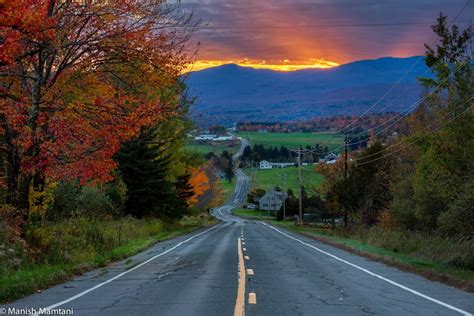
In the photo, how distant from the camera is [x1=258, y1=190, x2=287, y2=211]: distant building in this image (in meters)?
→ 142

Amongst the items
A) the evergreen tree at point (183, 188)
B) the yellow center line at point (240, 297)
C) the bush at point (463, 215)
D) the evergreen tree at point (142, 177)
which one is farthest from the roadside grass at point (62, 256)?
the evergreen tree at point (183, 188)

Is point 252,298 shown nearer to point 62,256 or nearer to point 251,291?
point 251,291

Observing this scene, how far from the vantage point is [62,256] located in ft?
61.4

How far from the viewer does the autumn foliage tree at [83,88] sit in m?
17.4

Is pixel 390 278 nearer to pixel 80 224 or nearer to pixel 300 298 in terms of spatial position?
pixel 300 298

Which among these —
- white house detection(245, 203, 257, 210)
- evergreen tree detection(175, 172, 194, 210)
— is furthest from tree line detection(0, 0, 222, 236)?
white house detection(245, 203, 257, 210)

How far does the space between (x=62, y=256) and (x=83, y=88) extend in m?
5.92

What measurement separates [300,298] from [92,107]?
10159 mm

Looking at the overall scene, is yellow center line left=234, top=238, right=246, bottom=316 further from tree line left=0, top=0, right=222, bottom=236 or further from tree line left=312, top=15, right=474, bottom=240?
tree line left=312, top=15, right=474, bottom=240

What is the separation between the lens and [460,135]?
33.1 metres

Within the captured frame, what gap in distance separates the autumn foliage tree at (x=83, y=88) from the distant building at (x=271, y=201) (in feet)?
390

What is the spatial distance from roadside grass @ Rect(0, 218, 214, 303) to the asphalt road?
0.40m

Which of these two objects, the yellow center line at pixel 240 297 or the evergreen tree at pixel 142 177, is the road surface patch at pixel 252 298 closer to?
the yellow center line at pixel 240 297

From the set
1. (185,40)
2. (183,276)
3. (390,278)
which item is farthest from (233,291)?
(185,40)
